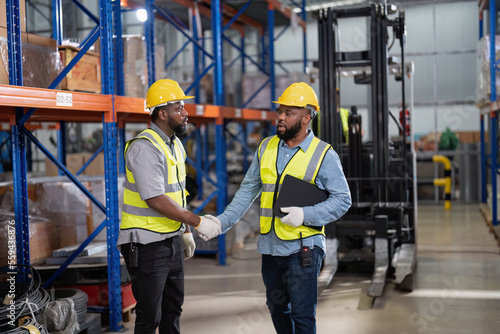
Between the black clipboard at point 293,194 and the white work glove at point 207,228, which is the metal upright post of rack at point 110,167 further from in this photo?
the black clipboard at point 293,194

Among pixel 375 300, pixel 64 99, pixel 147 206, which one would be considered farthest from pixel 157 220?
pixel 375 300

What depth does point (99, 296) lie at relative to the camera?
5551 mm

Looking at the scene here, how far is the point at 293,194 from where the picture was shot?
3611mm

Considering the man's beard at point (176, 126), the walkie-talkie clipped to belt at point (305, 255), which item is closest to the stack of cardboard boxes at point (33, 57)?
the man's beard at point (176, 126)

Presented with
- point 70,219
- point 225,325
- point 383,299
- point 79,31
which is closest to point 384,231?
point 383,299

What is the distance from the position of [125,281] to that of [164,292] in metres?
1.72

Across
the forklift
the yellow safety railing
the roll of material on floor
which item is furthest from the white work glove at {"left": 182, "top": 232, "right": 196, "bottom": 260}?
the yellow safety railing

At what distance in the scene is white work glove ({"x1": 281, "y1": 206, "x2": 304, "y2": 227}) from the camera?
3.52 metres

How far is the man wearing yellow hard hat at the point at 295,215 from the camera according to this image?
3605mm

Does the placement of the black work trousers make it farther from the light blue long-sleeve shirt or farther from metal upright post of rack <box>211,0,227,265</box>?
metal upright post of rack <box>211,0,227,265</box>

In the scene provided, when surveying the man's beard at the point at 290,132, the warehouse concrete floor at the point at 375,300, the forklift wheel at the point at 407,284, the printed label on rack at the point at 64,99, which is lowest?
the warehouse concrete floor at the point at 375,300

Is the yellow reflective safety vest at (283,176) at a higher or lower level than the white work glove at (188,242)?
higher

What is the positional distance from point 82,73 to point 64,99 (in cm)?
103

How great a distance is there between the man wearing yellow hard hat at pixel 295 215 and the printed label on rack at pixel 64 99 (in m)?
1.73
